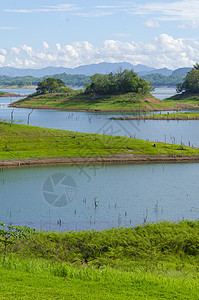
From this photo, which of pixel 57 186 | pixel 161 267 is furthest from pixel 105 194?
pixel 161 267

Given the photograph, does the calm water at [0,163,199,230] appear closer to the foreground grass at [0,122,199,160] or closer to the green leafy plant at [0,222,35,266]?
the foreground grass at [0,122,199,160]

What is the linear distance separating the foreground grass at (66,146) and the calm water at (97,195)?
20.6 feet

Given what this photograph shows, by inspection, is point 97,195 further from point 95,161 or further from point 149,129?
→ point 149,129

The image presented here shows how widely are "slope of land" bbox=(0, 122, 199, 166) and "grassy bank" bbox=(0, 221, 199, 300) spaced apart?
134 ft

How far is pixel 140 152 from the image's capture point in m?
80.0

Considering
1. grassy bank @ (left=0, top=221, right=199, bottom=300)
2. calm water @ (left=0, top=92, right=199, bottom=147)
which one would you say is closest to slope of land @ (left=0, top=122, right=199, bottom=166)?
calm water @ (left=0, top=92, right=199, bottom=147)

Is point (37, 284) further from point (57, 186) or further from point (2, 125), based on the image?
point (2, 125)

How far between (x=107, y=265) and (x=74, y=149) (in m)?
55.1

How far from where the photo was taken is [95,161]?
75500mm

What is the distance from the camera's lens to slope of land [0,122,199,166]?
74.2 metres

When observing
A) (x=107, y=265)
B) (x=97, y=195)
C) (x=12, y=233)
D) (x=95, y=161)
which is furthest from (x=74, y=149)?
(x=12, y=233)

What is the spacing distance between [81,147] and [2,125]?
21246 millimetres

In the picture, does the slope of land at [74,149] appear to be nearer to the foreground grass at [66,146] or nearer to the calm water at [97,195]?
the foreground grass at [66,146]

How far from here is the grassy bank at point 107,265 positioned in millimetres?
18000
